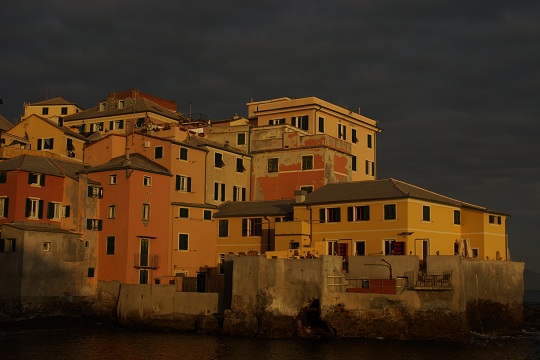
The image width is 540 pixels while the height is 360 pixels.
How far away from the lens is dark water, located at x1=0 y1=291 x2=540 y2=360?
1997 inches

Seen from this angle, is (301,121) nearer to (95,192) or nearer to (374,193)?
(374,193)

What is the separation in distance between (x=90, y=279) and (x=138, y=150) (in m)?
15.5

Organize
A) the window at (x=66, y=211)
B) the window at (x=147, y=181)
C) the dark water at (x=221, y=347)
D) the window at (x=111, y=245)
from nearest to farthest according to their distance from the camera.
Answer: the dark water at (x=221, y=347), the window at (x=111, y=245), the window at (x=66, y=211), the window at (x=147, y=181)

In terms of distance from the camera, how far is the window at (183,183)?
75125 mm

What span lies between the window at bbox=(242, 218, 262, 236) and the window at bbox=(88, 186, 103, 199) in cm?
1571

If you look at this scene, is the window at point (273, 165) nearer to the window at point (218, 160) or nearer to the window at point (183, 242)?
the window at point (218, 160)

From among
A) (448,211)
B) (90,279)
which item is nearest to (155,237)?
(90,279)

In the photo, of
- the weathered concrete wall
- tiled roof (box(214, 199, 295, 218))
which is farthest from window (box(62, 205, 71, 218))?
the weathered concrete wall

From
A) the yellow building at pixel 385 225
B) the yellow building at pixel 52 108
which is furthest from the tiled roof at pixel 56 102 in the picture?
the yellow building at pixel 385 225

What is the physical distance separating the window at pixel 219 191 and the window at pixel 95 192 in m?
14.1

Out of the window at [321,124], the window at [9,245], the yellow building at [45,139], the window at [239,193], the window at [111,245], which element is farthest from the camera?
the window at [321,124]

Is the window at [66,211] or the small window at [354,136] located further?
the small window at [354,136]

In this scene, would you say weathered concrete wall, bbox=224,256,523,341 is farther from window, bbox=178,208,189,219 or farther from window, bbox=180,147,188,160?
window, bbox=180,147,188,160

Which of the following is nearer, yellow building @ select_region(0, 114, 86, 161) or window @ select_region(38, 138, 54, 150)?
yellow building @ select_region(0, 114, 86, 161)
